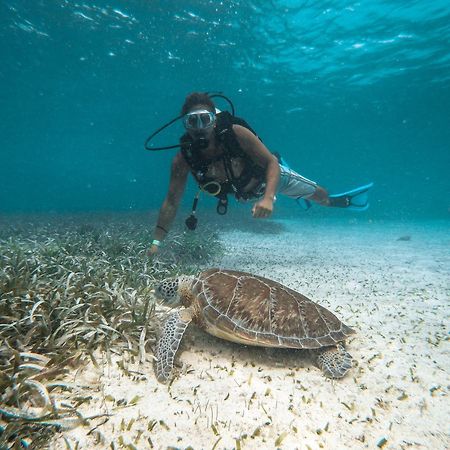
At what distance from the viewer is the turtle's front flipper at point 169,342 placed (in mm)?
2805

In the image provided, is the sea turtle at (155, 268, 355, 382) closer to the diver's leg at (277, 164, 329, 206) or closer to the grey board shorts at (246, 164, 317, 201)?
the grey board shorts at (246, 164, 317, 201)

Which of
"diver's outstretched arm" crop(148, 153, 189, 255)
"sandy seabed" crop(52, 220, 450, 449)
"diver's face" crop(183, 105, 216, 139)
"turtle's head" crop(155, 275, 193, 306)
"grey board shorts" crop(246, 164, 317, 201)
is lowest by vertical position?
"sandy seabed" crop(52, 220, 450, 449)

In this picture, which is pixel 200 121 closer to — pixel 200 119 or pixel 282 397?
pixel 200 119

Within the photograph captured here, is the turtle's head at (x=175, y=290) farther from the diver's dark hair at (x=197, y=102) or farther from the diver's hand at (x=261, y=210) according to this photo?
the diver's dark hair at (x=197, y=102)

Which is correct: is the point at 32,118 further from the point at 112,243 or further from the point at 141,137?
the point at 112,243

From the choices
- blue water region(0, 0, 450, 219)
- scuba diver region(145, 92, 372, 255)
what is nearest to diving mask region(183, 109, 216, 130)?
scuba diver region(145, 92, 372, 255)

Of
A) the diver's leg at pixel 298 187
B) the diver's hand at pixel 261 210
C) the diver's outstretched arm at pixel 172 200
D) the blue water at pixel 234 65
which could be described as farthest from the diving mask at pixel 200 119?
the blue water at pixel 234 65

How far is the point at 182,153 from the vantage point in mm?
5676

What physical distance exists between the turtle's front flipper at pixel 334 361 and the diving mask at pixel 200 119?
4377mm

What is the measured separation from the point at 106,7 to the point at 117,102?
711 inches

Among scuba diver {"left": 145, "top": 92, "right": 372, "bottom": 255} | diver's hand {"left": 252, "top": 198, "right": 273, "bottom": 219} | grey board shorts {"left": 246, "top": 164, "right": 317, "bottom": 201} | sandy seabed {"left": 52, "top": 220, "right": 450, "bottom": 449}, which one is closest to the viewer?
sandy seabed {"left": 52, "top": 220, "right": 450, "bottom": 449}

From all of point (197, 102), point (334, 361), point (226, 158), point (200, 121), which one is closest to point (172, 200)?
point (226, 158)

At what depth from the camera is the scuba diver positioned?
5.23 metres

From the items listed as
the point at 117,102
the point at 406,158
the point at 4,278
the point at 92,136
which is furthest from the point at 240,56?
the point at 406,158
